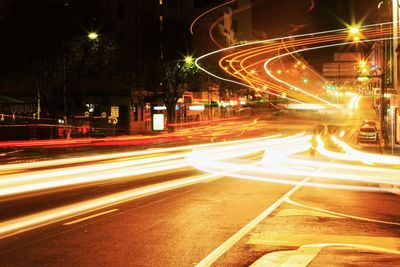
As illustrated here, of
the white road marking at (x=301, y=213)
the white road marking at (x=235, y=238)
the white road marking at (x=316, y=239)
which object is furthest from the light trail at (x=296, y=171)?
the white road marking at (x=316, y=239)

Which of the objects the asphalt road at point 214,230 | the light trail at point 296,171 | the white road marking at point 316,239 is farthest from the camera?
the light trail at point 296,171

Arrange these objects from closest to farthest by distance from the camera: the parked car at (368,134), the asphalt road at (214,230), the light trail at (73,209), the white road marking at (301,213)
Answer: the asphalt road at (214,230)
the light trail at (73,209)
the white road marking at (301,213)
the parked car at (368,134)

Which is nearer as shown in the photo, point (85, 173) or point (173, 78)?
point (85, 173)

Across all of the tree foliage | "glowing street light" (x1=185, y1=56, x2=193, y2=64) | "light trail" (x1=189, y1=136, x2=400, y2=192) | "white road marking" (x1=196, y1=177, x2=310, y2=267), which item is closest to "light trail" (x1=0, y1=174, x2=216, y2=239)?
"white road marking" (x1=196, y1=177, x2=310, y2=267)

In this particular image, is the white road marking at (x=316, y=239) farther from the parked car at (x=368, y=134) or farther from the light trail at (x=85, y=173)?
the parked car at (x=368, y=134)

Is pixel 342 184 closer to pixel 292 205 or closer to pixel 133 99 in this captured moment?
pixel 292 205

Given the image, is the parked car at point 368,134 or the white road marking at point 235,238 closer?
the white road marking at point 235,238

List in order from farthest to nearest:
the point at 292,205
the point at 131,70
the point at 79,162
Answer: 1. the point at 131,70
2. the point at 79,162
3. the point at 292,205

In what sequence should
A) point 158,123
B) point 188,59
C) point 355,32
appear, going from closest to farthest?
point 355,32, point 158,123, point 188,59

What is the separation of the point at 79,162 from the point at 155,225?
14557 mm

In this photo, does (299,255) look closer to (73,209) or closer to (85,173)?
(73,209)

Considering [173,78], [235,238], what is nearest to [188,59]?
[173,78]

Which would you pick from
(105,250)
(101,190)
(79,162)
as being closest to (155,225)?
Answer: (105,250)

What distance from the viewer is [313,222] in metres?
11.2
